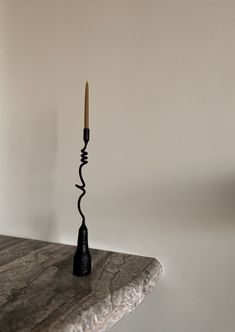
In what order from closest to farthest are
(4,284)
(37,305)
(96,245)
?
(37,305) → (4,284) → (96,245)

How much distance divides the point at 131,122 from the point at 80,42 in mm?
376

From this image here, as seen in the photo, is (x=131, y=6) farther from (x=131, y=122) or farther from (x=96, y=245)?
(x=96, y=245)

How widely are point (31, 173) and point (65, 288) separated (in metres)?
0.59

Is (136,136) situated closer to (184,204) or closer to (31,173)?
(184,204)

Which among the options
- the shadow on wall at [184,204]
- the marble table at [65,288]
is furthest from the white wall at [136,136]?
the marble table at [65,288]

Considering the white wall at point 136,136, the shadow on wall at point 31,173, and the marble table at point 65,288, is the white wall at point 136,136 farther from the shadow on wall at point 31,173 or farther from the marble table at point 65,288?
the marble table at point 65,288

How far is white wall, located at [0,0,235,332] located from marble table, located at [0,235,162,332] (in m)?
0.11

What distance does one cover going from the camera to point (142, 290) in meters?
0.93

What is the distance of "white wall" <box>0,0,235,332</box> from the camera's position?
104 cm

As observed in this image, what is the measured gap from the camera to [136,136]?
1151mm

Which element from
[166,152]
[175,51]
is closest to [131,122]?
[166,152]

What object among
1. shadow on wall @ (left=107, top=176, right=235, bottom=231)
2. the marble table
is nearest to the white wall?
shadow on wall @ (left=107, top=176, right=235, bottom=231)

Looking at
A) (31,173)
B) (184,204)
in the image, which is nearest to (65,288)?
(184,204)

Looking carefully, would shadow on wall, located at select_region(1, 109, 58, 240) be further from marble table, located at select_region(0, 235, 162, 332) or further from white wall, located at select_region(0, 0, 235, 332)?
marble table, located at select_region(0, 235, 162, 332)
